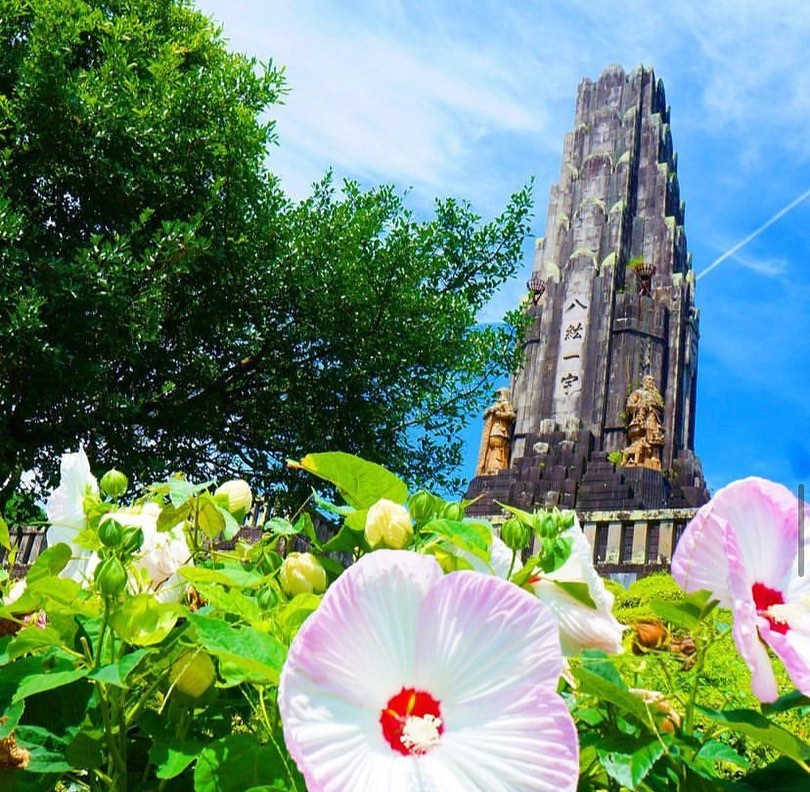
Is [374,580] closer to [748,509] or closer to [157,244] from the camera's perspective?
[748,509]

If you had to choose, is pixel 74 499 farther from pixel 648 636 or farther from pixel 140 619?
pixel 648 636

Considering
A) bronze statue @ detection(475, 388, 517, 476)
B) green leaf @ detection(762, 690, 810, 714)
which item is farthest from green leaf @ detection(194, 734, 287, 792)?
bronze statue @ detection(475, 388, 517, 476)

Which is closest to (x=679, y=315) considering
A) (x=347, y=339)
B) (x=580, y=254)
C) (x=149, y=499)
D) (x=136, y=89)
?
(x=580, y=254)

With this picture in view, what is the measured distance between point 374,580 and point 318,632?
0.06 metres

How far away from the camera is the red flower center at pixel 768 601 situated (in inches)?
30.5

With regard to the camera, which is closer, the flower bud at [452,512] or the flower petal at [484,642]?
the flower petal at [484,642]

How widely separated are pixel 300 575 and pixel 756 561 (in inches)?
17.6

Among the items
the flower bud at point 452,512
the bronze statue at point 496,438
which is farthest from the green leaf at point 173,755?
the bronze statue at point 496,438

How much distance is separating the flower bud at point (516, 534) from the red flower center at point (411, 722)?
7.6 inches

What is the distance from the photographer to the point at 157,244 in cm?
925

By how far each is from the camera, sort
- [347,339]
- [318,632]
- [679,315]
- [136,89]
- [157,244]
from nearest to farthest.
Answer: [318,632] → [157,244] → [136,89] → [347,339] → [679,315]

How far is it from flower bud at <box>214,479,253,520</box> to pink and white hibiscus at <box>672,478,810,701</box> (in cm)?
52

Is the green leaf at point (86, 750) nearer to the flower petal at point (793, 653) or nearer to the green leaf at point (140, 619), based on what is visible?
the green leaf at point (140, 619)

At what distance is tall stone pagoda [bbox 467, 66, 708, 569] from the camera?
2181cm
